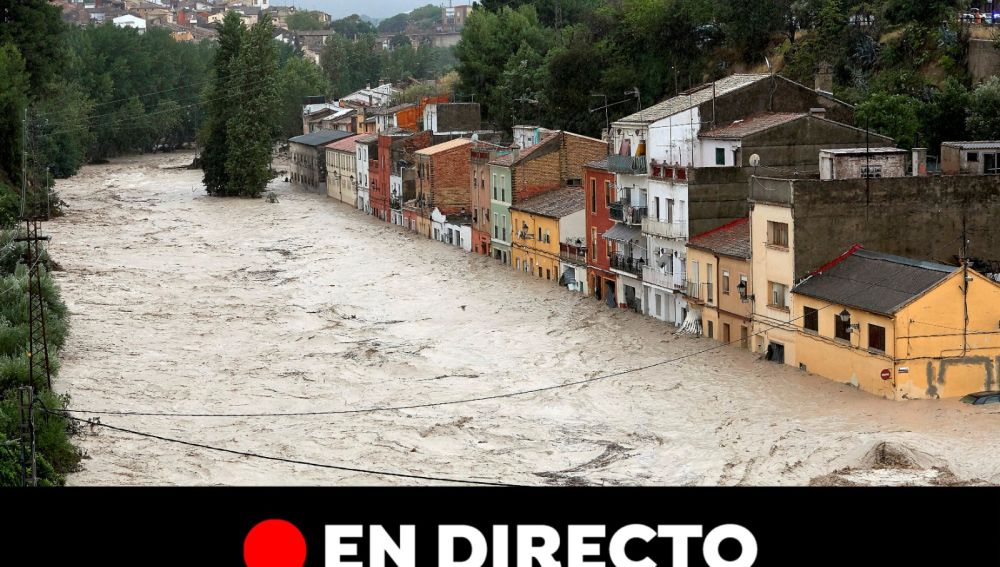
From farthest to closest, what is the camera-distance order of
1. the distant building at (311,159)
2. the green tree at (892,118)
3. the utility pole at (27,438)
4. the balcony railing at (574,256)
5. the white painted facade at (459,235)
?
the distant building at (311,159) → the white painted facade at (459,235) → the balcony railing at (574,256) → the green tree at (892,118) → the utility pole at (27,438)

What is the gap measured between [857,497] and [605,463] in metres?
20.6

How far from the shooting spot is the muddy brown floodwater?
106ft

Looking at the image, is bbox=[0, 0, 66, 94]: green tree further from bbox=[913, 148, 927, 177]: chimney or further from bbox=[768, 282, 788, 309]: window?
bbox=[768, 282, 788, 309]: window

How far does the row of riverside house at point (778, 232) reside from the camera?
37094mm

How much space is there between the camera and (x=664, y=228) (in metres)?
50.3

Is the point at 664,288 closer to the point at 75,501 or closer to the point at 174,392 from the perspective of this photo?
the point at 174,392

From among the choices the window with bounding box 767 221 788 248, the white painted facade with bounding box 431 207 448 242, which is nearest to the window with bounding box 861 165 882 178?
the window with bounding box 767 221 788 248

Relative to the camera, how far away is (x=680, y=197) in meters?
49.3

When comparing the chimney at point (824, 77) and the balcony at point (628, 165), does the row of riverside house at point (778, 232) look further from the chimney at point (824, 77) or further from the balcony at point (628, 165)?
the chimney at point (824, 77)

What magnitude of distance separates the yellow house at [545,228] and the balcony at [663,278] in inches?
319

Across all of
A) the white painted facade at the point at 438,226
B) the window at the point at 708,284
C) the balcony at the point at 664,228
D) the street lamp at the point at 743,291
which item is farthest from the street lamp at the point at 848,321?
the white painted facade at the point at 438,226

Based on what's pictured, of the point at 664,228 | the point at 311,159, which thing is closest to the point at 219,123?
the point at 311,159

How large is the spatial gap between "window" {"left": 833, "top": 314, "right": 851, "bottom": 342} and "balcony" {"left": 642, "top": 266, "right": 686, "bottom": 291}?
9.78m

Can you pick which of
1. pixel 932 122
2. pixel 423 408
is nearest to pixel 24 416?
pixel 423 408
